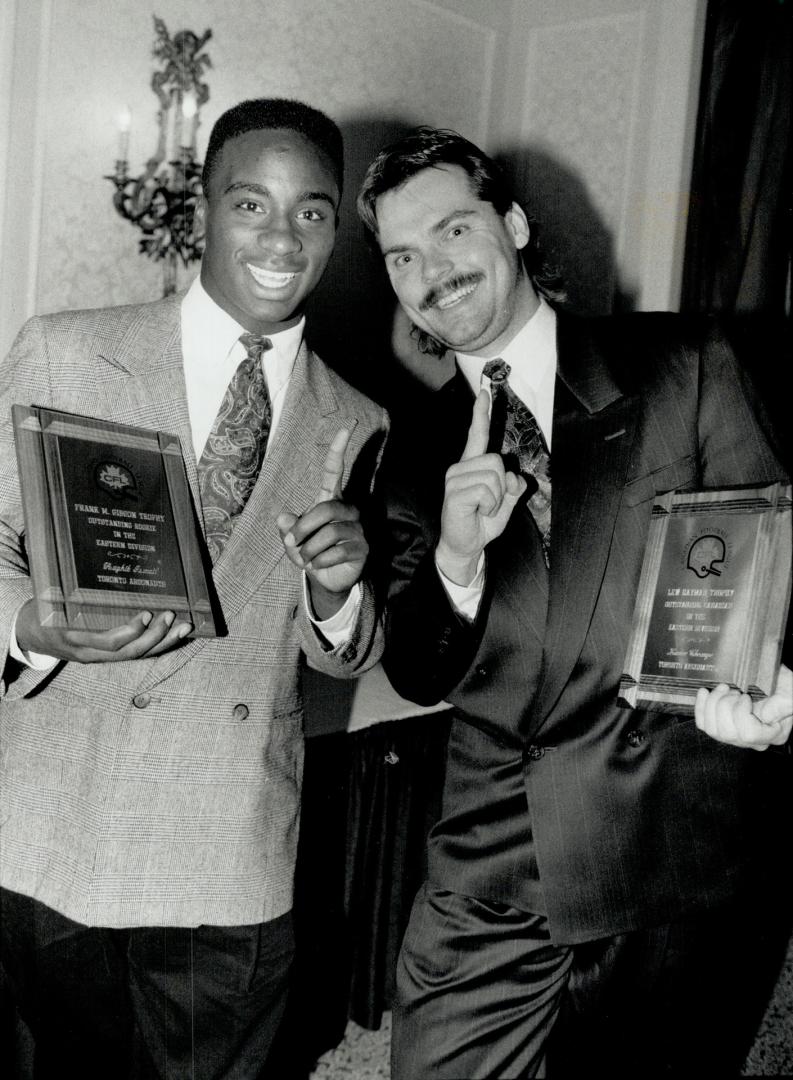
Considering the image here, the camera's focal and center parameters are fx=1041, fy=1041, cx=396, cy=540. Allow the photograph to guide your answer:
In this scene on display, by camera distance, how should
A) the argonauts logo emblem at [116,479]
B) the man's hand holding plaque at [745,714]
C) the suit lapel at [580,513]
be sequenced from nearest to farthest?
the man's hand holding plaque at [745,714]
the argonauts logo emblem at [116,479]
the suit lapel at [580,513]

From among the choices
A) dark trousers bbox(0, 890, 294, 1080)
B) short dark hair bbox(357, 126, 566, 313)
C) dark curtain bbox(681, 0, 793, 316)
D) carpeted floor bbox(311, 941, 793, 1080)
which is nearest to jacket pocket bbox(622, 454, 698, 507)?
short dark hair bbox(357, 126, 566, 313)

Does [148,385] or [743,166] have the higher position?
[743,166]

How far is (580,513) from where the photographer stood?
1.56 metres

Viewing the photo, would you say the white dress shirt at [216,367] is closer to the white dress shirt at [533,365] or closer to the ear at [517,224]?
the white dress shirt at [533,365]

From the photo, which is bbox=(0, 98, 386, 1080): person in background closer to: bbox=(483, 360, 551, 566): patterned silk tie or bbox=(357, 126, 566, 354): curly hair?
bbox=(357, 126, 566, 354): curly hair

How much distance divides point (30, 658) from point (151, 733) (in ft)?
0.71

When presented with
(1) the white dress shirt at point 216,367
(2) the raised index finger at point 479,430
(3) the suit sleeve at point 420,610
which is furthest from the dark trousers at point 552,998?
(2) the raised index finger at point 479,430

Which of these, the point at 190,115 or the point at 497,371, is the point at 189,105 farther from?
the point at 497,371

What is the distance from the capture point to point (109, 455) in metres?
1.46

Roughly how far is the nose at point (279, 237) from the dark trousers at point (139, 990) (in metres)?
1.07

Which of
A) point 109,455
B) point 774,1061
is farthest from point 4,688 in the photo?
point 774,1061

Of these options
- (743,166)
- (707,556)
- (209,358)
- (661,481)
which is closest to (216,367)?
(209,358)

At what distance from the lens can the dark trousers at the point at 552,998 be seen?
1.57 metres

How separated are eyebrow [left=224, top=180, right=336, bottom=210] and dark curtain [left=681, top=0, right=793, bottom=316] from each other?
266 centimetres
